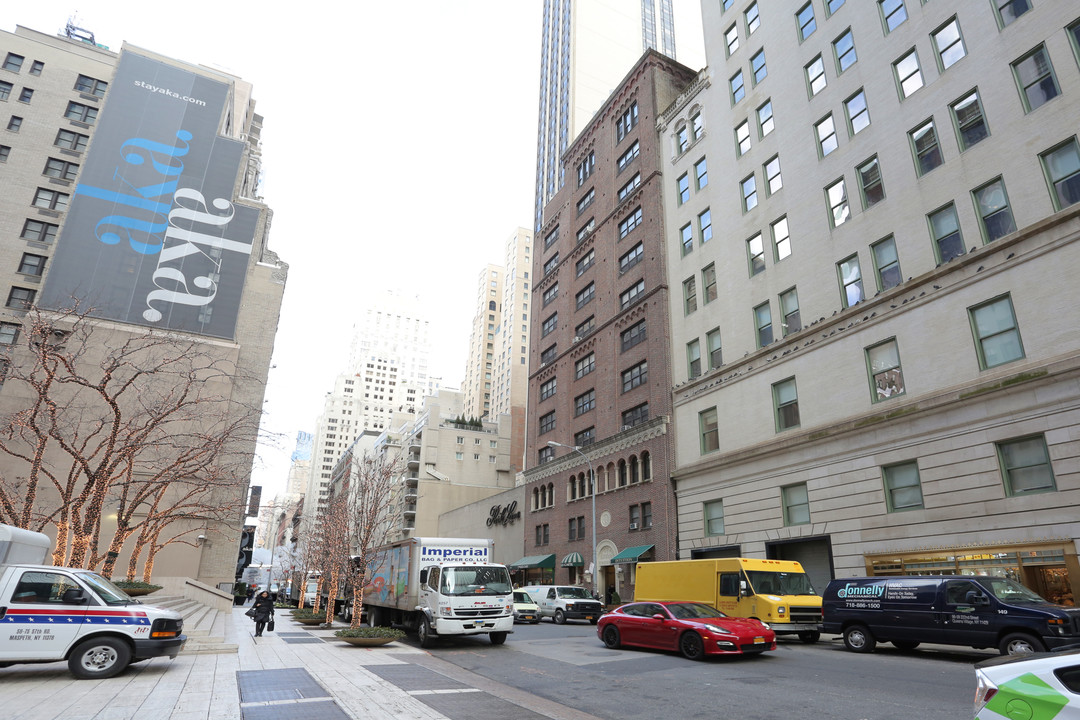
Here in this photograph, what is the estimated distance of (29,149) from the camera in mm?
48156

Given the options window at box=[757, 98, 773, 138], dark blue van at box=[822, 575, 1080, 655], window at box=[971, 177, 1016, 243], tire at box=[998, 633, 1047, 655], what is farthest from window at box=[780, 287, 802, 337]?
tire at box=[998, 633, 1047, 655]

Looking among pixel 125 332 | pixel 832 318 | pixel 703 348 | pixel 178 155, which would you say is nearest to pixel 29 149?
pixel 178 155

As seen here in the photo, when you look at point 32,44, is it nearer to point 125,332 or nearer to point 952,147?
point 125,332

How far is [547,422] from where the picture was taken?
51062 mm

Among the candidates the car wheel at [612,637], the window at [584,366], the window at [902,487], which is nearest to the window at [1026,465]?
the window at [902,487]

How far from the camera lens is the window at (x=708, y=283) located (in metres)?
34.2

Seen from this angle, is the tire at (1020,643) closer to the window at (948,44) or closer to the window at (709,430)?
the window at (709,430)

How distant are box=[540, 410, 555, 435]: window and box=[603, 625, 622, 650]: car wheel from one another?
3196 centimetres

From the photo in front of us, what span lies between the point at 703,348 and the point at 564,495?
1678 cm

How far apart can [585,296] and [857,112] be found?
82.0 feet

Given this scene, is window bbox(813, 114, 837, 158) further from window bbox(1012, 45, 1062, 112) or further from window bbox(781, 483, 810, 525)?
window bbox(781, 483, 810, 525)

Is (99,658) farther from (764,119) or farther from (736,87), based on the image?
(736,87)

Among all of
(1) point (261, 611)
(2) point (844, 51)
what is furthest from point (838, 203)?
(1) point (261, 611)

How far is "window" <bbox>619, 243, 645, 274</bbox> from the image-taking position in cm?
4172
